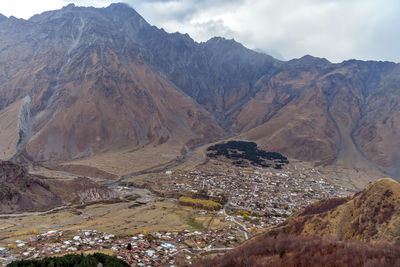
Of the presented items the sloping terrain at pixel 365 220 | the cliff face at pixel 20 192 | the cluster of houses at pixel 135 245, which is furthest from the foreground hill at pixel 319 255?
the cliff face at pixel 20 192

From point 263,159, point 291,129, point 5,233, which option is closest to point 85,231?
point 5,233

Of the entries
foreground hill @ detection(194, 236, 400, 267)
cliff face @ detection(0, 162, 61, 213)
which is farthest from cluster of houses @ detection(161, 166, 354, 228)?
foreground hill @ detection(194, 236, 400, 267)

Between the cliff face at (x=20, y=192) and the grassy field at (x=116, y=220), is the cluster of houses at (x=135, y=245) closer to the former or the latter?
the grassy field at (x=116, y=220)

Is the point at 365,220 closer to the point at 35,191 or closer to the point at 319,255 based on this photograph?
the point at 319,255

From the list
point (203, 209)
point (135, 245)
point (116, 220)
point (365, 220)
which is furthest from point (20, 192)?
point (365, 220)

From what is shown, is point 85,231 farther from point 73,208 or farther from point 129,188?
point 129,188
